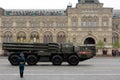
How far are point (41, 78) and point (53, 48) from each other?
1598 cm

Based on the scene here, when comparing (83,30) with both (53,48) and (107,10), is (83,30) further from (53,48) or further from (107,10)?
(53,48)

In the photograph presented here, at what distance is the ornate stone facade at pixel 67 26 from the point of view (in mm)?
95375

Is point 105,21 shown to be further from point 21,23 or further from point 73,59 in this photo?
point 73,59

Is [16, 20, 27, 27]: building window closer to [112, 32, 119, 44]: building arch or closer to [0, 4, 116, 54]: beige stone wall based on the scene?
[0, 4, 116, 54]: beige stone wall

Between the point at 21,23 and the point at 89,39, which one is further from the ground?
the point at 21,23

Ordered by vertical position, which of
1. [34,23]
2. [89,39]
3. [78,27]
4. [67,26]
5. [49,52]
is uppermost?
[34,23]

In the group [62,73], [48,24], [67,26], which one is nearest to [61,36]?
[67,26]

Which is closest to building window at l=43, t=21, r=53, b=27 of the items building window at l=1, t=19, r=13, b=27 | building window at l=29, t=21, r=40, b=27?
building window at l=29, t=21, r=40, b=27

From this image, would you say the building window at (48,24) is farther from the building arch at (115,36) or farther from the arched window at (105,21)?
the building arch at (115,36)

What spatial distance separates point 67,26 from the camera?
315 feet

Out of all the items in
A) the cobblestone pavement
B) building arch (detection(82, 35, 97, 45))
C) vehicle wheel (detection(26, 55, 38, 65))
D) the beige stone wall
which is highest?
the beige stone wall

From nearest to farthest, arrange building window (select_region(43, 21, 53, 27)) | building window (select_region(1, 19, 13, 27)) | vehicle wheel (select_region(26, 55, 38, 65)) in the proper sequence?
vehicle wheel (select_region(26, 55, 38, 65))
building window (select_region(1, 19, 13, 27))
building window (select_region(43, 21, 53, 27))

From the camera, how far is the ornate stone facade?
313ft

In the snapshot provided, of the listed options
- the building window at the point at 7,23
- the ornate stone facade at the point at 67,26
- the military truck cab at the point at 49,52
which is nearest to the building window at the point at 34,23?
the ornate stone facade at the point at 67,26
